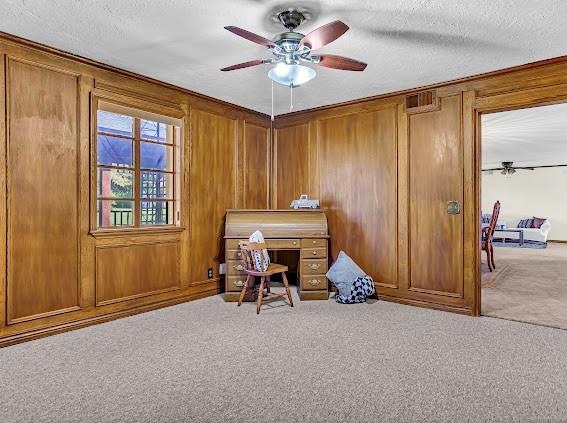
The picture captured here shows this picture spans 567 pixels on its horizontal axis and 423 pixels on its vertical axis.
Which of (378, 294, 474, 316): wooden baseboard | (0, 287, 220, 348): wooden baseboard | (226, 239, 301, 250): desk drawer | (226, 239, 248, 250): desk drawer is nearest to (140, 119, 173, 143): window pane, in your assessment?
(226, 239, 248, 250): desk drawer

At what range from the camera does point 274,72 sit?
2.72m

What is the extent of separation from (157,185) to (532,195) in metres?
11.2

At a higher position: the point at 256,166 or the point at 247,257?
the point at 256,166

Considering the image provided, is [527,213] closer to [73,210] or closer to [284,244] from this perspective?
[284,244]

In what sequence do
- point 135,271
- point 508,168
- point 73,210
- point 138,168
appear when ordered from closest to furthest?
1. point 73,210
2. point 135,271
3. point 138,168
4. point 508,168

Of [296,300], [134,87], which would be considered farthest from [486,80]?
[134,87]

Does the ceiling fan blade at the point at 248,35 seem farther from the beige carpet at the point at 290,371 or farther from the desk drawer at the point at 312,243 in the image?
the desk drawer at the point at 312,243

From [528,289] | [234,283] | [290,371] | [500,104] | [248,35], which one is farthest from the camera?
[528,289]

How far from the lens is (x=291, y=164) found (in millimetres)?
5012

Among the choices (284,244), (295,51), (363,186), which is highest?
(295,51)

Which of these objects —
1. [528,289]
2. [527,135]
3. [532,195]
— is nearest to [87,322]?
[528,289]

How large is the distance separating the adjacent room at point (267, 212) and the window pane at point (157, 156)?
4 centimetres

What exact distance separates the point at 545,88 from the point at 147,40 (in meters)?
3.38

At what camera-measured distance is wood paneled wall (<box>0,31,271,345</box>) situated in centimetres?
279
